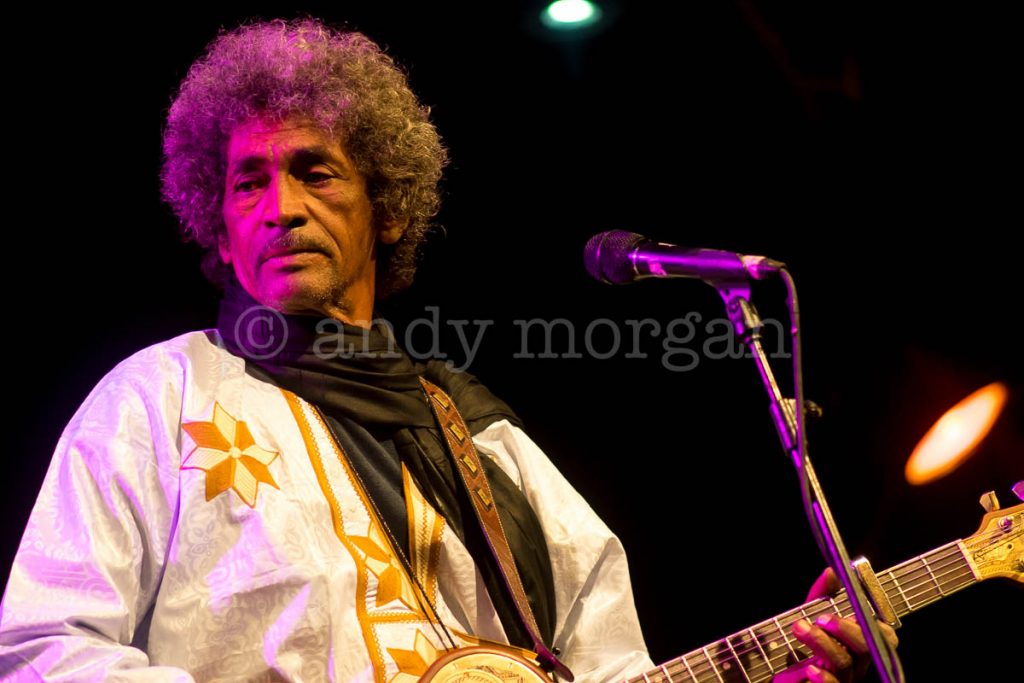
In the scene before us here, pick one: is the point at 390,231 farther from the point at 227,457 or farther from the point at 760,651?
the point at 760,651

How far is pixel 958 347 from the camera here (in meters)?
3.69

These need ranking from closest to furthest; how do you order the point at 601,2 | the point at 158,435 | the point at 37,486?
the point at 158,435 → the point at 37,486 → the point at 601,2

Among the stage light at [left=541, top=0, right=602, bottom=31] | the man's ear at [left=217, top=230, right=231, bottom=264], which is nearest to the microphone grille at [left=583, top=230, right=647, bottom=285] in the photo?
the man's ear at [left=217, top=230, right=231, bottom=264]

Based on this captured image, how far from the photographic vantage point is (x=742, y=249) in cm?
385

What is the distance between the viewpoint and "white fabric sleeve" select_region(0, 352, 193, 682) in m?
1.78

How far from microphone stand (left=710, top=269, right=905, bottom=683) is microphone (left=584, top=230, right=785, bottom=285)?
0.03 metres

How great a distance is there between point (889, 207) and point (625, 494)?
1548 millimetres

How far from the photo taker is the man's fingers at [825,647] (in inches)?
87.3

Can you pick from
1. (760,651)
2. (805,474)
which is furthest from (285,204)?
(760,651)

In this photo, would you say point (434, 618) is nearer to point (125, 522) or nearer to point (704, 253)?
point (125, 522)

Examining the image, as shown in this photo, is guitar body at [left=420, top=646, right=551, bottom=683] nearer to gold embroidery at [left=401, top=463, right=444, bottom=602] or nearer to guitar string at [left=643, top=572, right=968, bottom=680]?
gold embroidery at [left=401, top=463, right=444, bottom=602]

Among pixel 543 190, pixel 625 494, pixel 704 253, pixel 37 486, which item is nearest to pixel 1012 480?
pixel 625 494

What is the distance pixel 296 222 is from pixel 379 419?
1.91ft

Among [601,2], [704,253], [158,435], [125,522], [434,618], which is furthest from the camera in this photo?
[601,2]
